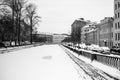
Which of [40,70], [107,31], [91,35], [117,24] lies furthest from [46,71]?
[91,35]

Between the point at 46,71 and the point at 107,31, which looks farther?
the point at 107,31

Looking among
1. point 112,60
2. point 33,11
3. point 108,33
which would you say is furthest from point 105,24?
point 112,60

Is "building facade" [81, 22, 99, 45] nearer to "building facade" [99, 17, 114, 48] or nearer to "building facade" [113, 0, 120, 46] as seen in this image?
"building facade" [99, 17, 114, 48]

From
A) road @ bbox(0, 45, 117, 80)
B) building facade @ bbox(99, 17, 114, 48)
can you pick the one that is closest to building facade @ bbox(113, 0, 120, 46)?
building facade @ bbox(99, 17, 114, 48)

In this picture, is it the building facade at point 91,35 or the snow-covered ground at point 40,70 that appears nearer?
the snow-covered ground at point 40,70

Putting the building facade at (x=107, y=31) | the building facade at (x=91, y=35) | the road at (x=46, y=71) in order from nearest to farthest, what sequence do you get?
the road at (x=46, y=71) < the building facade at (x=107, y=31) < the building facade at (x=91, y=35)

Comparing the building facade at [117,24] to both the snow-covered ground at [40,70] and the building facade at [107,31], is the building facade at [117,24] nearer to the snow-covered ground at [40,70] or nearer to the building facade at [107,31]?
the building facade at [107,31]

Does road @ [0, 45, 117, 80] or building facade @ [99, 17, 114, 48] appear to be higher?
building facade @ [99, 17, 114, 48]

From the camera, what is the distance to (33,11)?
5606 centimetres

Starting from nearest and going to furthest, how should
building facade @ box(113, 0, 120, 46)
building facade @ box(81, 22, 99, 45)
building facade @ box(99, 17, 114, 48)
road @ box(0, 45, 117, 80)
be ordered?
road @ box(0, 45, 117, 80), building facade @ box(113, 0, 120, 46), building facade @ box(99, 17, 114, 48), building facade @ box(81, 22, 99, 45)

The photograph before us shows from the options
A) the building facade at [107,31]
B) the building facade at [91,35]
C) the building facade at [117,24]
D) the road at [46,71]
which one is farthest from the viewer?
the building facade at [91,35]

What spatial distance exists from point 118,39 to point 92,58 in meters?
32.6

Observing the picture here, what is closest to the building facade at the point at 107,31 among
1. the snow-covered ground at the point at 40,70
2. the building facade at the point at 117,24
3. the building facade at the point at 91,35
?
the building facade at the point at 117,24

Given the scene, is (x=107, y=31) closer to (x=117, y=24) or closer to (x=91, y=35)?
(x=117, y=24)
